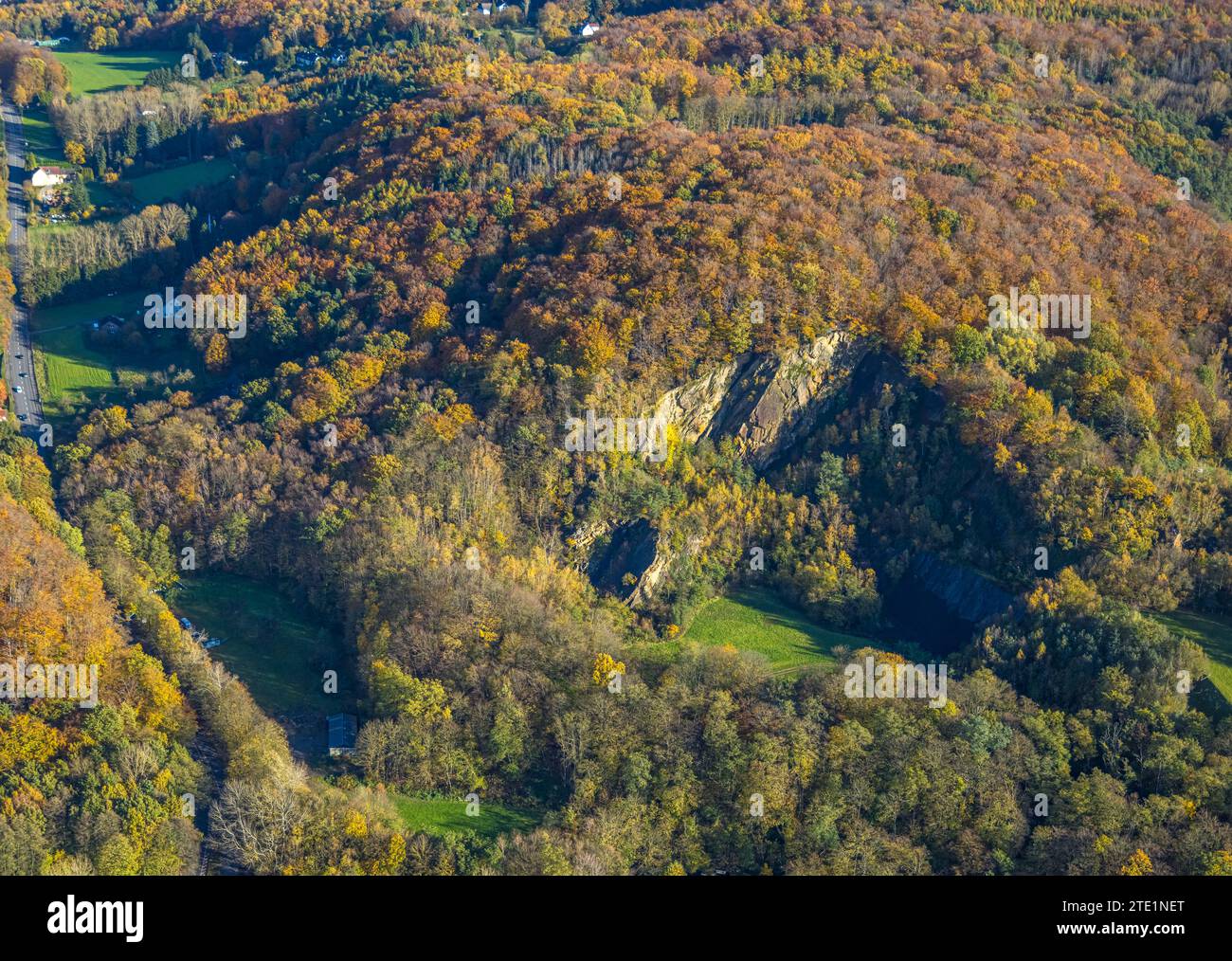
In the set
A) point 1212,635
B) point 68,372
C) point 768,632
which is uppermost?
point 1212,635

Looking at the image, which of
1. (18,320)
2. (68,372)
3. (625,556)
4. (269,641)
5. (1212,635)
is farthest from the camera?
(18,320)

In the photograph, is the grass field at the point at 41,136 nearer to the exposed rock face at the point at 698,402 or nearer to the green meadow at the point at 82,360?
the green meadow at the point at 82,360

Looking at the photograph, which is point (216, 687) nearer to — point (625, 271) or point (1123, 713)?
point (625, 271)

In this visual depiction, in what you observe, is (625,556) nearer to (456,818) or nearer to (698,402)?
(698,402)

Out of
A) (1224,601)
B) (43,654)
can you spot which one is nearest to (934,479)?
(1224,601)

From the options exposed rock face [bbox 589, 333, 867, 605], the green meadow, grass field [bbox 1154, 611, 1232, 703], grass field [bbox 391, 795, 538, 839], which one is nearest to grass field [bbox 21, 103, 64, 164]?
the green meadow

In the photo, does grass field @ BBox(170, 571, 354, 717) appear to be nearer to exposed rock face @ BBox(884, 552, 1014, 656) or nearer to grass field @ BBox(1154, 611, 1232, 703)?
exposed rock face @ BBox(884, 552, 1014, 656)

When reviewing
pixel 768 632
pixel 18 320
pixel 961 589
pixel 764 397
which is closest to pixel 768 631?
pixel 768 632
